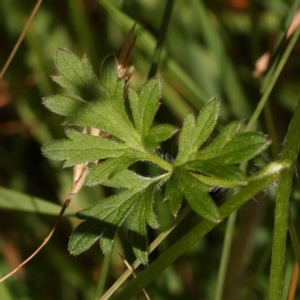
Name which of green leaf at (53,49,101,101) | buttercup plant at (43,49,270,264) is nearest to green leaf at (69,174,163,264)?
buttercup plant at (43,49,270,264)

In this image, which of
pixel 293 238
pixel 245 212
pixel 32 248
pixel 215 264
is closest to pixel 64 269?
pixel 32 248

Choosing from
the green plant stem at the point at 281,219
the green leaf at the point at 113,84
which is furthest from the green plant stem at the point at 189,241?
the green leaf at the point at 113,84

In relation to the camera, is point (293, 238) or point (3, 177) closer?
point (293, 238)

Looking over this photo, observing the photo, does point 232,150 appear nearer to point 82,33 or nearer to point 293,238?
point 293,238

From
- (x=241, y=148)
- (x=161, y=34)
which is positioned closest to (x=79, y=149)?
(x=241, y=148)

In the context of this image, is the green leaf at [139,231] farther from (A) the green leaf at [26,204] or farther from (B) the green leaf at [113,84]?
(A) the green leaf at [26,204]

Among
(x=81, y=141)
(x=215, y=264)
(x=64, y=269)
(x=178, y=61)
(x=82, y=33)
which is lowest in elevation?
(x=215, y=264)
